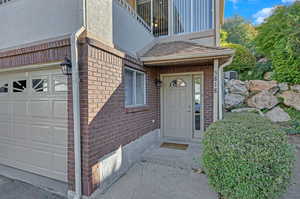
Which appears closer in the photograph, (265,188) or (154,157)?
(265,188)

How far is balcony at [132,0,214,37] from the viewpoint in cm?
568

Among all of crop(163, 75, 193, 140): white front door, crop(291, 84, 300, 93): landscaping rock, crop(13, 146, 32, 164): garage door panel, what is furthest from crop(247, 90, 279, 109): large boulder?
crop(13, 146, 32, 164): garage door panel

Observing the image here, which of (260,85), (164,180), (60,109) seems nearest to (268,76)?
(260,85)

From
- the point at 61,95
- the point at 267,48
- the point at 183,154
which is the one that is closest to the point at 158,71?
the point at 183,154

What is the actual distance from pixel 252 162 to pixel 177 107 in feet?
12.7

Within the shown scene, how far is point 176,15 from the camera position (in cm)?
618

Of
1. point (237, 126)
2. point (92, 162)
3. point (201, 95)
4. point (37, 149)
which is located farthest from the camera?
point (201, 95)

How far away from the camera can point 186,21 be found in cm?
598

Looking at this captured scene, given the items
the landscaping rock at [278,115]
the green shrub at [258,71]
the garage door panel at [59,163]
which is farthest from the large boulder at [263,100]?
the garage door panel at [59,163]

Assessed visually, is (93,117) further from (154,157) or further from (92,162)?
(154,157)

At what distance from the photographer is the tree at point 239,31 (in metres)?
19.3

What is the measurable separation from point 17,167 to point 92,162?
253 centimetres

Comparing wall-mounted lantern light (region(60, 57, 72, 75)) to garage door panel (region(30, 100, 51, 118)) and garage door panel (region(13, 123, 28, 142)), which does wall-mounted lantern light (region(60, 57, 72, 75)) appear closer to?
garage door panel (region(30, 100, 51, 118))

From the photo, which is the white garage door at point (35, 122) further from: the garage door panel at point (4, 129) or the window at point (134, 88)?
the window at point (134, 88)
